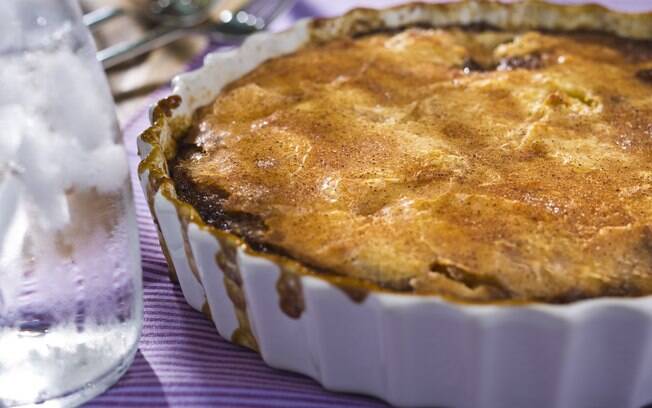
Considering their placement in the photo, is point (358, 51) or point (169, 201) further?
point (358, 51)

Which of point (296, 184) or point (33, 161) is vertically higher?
point (33, 161)

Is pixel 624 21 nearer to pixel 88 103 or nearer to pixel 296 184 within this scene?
pixel 296 184

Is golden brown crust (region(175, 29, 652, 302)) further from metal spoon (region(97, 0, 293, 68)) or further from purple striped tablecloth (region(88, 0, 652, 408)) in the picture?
metal spoon (region(97, 0, 293, 68))

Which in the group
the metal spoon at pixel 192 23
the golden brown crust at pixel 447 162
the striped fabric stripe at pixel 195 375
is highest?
the golden brown crust at pixel 447 162

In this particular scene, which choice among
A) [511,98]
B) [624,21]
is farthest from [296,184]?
[624,21]

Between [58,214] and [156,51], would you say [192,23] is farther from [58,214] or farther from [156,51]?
[58,214]

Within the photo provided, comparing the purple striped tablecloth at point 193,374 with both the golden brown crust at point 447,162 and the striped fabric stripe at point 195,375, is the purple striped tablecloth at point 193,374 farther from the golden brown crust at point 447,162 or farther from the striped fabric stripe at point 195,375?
the golden brown crust at point 447,162

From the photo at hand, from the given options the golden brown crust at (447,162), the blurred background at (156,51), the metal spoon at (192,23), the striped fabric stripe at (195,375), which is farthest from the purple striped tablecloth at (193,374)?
the metal spoon at (192,23)
